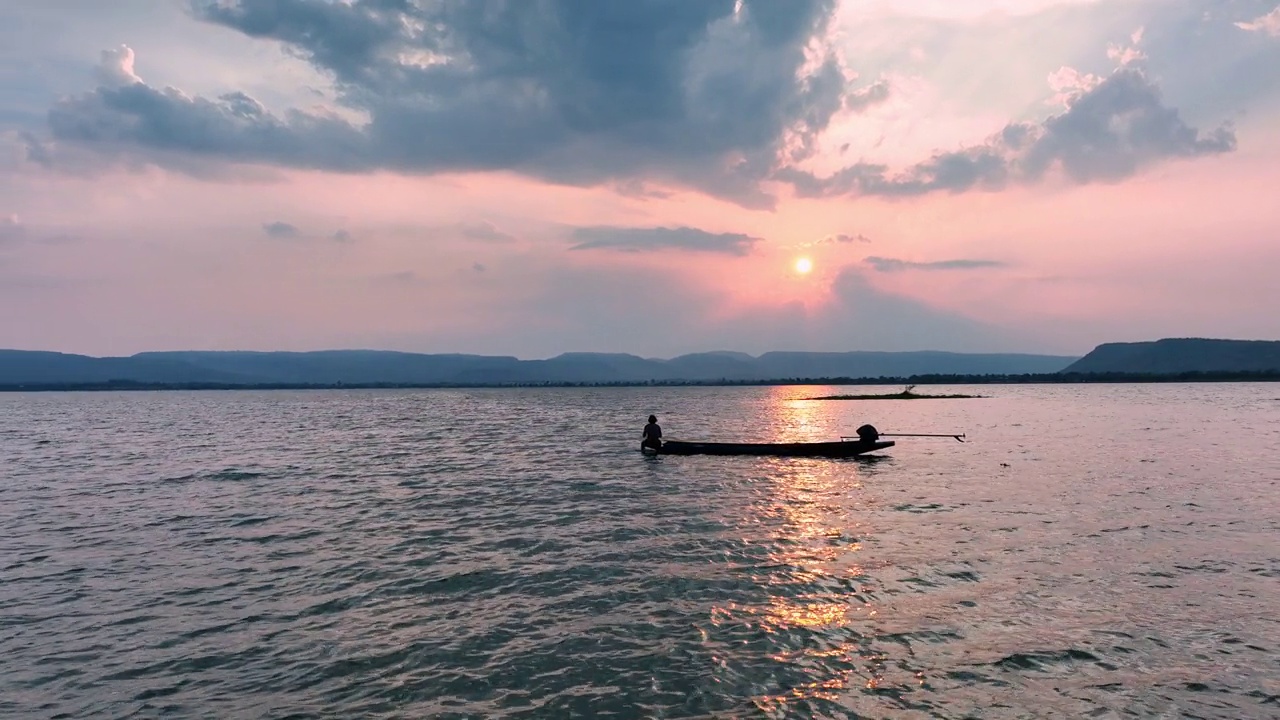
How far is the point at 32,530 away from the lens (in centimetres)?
2717

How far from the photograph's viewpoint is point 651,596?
684 inches

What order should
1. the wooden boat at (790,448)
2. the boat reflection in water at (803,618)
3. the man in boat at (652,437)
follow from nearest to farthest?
the boat reflection in water at (803,618)
the wooden boat at (790,448)
the man in boat at (652,437)

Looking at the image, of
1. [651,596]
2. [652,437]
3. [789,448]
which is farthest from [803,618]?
[652,437]

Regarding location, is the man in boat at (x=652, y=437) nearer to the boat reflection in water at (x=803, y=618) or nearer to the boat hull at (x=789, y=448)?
the boat hull at (x=789, y=448)

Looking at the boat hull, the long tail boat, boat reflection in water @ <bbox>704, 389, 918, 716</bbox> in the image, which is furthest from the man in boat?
boat reflection in water @ <bbox>704, 389, 918, 716</bbox>

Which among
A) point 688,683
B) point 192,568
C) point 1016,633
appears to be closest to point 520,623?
point 688,683

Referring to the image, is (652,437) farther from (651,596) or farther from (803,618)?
(803,618)

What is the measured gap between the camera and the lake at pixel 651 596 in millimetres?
12125

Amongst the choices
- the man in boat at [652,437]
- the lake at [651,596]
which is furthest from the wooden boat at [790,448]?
the lake at [651,596]

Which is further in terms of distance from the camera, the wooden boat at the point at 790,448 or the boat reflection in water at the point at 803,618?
the wooden boat at the point at 790,448

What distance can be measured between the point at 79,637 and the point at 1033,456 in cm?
5090

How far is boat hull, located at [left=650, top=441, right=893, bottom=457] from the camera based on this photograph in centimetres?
4766

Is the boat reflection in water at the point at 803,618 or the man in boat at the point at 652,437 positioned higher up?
the man in boat at the point at 652,437

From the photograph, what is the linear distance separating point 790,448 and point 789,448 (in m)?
0.07
